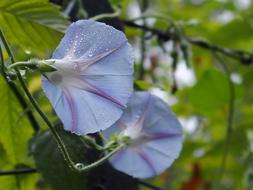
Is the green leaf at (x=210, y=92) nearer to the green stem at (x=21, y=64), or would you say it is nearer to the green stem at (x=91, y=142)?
the green stem at (x=91, y=142)

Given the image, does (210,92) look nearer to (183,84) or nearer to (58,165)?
(58,165)

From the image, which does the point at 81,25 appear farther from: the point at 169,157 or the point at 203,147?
the point at 203,147

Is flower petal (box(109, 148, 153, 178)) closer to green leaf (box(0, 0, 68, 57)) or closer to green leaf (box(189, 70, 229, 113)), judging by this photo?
green leaf (box(0, 0, 68, 57))

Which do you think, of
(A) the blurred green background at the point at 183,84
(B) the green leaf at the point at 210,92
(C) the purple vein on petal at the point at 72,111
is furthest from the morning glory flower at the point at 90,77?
(B) the green leaf at the point at 210,92

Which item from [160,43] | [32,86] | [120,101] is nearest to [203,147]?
[32,86]

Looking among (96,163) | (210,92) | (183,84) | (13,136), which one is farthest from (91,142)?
(183,84)

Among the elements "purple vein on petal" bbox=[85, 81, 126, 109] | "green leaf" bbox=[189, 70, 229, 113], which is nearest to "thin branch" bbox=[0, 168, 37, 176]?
"purple vein on petal" bbox=[85, 81, 126, 109]

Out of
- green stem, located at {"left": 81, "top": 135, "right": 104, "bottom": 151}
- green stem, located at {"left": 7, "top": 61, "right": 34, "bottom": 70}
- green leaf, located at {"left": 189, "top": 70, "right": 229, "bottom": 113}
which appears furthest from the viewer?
green leaf, located at {"left": 189, "top": 70, "right": 229, "bottom": 113}
